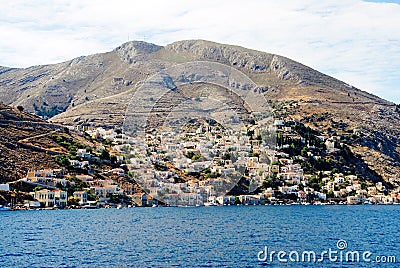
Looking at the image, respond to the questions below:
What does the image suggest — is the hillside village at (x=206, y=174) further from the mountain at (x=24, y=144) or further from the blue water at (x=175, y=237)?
the blue water at (x=175, y=237)

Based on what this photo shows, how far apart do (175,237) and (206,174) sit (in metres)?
49.9

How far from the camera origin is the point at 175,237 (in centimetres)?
4669

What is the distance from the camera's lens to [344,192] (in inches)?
4013

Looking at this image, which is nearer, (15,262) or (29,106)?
(15,262)

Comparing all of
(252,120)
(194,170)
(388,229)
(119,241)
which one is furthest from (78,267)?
(252,120)

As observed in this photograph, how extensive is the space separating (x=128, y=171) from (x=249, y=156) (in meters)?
23.8

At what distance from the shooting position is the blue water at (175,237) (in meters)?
35.3

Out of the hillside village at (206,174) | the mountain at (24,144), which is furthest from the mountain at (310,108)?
the mountain at (24,144)

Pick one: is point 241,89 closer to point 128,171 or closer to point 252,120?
point 252,120

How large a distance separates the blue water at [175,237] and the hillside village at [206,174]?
33.3 feet

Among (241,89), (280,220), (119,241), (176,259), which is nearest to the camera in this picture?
(176,259)

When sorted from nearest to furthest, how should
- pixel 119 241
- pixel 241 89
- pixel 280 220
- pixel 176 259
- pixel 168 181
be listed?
pixel 176 259 → pixel 119 241 → pixel 280 220 → pixel 168 181 → pixel 241 89

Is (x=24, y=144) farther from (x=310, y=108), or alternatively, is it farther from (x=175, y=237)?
(x=310, y=108)

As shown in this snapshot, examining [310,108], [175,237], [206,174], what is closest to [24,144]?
[206,174]
